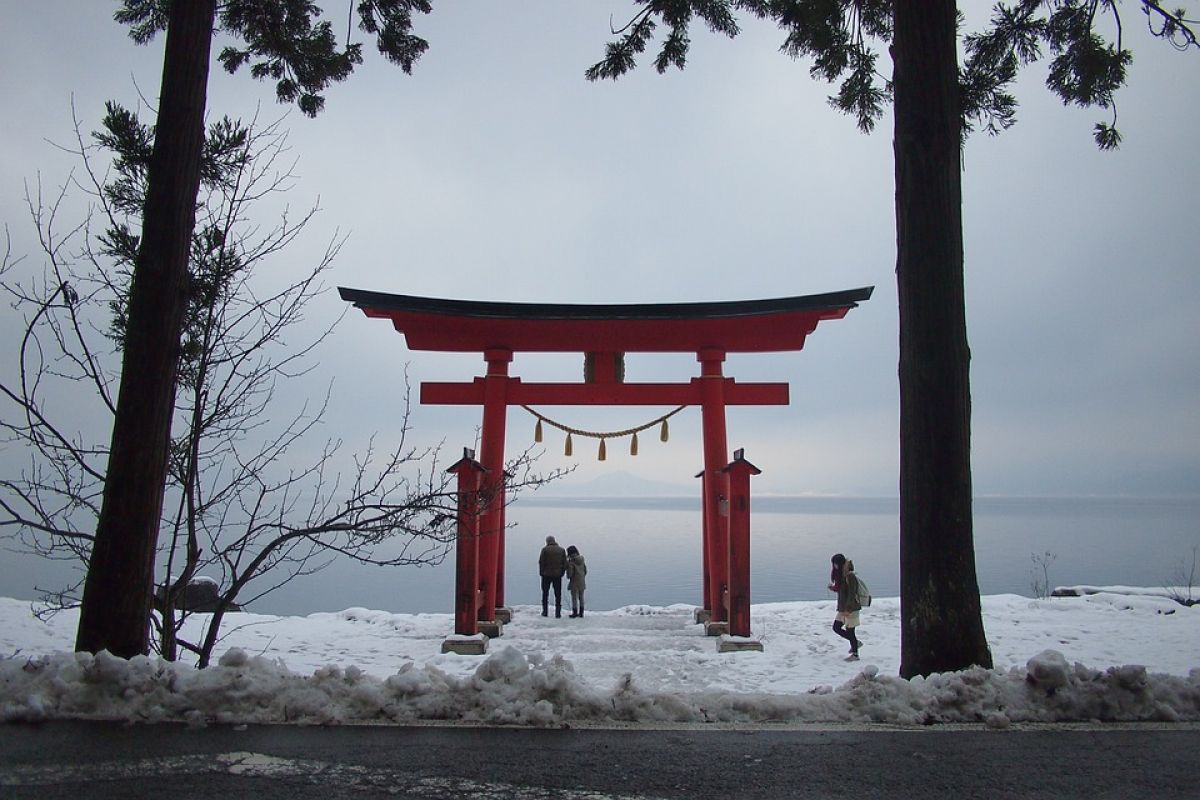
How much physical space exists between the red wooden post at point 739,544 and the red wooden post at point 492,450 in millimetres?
3398

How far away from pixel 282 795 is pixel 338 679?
Answer: 1.17 meters

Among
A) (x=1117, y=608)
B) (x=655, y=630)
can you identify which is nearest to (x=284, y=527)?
(x=655, y=630)

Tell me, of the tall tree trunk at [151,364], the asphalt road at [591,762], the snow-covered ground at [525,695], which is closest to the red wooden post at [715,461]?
the snow-covered ground at [525,695]

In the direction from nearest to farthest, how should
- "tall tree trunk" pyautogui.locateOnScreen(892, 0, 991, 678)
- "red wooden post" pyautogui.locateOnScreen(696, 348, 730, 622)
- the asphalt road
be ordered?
the asphalt road
"tall tree trunk" pyautogui.locateOnScreen(892, 0, 991, 678)
"red wooden post" pyautogui.locateOnScreen(696, 348, 730, 622)

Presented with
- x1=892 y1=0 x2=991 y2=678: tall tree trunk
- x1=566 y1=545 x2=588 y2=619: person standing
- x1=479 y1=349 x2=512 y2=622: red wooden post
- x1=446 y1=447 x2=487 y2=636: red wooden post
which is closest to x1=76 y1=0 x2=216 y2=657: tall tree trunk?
x1=892 y1=0 x2=991 y2=678: tall tree trunk

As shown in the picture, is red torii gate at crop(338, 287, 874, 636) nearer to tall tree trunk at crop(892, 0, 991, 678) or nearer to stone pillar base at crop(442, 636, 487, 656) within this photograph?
stone pillar base at crop(442, 636, 487, 656)

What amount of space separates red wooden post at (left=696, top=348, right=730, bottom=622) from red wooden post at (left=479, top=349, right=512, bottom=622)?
10.2ft

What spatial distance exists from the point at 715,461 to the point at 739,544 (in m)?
1.44

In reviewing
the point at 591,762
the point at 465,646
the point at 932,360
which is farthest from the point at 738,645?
the point at 591,762

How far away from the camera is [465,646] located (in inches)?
372

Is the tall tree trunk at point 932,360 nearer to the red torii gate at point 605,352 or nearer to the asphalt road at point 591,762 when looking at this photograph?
the asphalt road at point 591,762

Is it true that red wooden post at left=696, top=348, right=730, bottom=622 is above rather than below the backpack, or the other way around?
above

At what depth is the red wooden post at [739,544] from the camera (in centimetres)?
971

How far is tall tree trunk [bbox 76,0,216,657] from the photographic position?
406 cm
